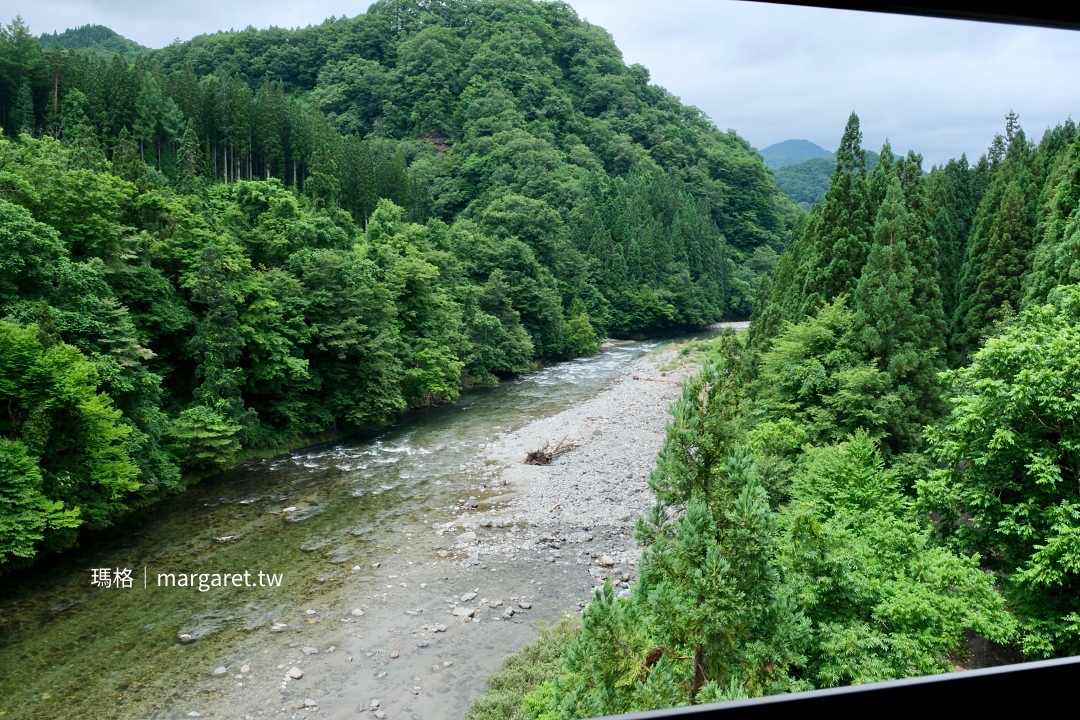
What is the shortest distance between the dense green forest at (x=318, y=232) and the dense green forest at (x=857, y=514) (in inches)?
434

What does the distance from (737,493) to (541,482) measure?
11.4 metres

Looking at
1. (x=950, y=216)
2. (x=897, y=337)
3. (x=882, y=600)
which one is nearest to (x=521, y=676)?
(x=882, y=600)

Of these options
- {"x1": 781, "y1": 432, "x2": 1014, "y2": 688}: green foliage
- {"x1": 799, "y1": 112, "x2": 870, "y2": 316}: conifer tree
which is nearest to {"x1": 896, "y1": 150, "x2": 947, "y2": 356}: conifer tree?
{"x1": 799, "y1": 112, "x2": 870, "y2": 316}: conifer tree

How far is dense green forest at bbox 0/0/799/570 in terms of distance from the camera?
1379cm

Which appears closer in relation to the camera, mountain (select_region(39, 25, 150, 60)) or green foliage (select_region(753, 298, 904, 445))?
green foliage (select_region(753, 298, 904, 445))

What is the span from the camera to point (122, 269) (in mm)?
16562

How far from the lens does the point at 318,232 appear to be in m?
24.0

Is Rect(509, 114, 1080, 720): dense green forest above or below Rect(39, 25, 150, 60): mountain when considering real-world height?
below

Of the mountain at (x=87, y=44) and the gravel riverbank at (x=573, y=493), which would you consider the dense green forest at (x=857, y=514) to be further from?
the mountain at (x=87, y=44)

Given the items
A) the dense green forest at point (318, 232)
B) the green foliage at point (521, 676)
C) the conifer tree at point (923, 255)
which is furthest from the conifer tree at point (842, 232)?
the dense green forest at point (318, 232)

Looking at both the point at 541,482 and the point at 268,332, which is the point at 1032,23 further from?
the point at 268,332

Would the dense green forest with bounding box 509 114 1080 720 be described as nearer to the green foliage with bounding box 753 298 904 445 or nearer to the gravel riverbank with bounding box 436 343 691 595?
the green foliage with bounding box 753 298 904 445

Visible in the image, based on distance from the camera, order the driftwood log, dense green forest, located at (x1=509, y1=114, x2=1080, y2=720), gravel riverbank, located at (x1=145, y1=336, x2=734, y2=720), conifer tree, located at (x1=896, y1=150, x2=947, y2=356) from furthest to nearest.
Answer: the driftwood log, conifer tree, located at (x1=896, y1=150, x2=947, y2=356), gravel riverbank, located at (x1=145, y1=336, x2=734, y2=720), dense green forest, located at (x1=509, y1=114, x2=1080, y2=720)

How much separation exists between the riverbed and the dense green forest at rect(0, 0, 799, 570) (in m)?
1.60
